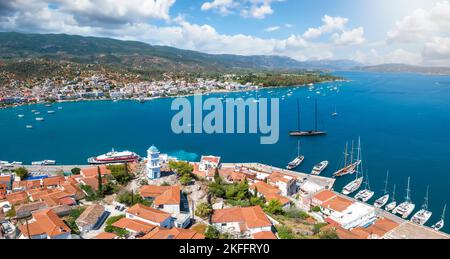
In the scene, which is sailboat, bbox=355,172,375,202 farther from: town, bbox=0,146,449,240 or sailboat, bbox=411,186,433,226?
sailboat, bbox=411,186,433,226

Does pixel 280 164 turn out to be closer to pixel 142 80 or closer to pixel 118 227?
pixel 118 227

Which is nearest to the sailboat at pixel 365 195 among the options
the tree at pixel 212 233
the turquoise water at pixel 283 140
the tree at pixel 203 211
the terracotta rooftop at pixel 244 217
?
the turquoise water at pixel 283 140

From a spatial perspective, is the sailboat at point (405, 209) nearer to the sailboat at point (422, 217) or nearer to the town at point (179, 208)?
the sailboat at point (422, 217)

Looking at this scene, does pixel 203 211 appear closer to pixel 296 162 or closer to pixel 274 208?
pixel 274 208

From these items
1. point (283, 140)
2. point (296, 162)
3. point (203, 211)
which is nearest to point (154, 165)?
point (203, 211)
